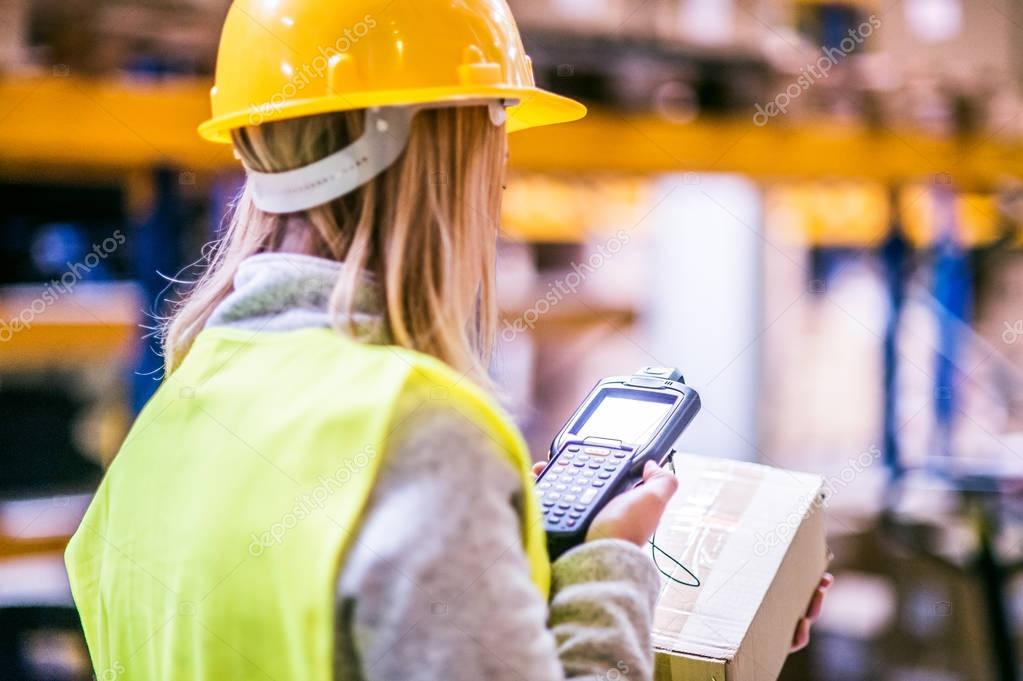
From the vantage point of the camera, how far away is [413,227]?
1.14 meters

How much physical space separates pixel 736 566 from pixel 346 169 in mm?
832

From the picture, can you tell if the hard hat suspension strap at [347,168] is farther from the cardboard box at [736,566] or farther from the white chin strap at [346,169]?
the cardboard box at [736,566]

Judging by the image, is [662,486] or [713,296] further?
[713,296]

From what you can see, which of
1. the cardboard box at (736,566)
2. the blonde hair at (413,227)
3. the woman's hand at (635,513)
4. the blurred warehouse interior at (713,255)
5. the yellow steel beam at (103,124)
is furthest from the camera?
the blurred warehouse interior at (713,255)

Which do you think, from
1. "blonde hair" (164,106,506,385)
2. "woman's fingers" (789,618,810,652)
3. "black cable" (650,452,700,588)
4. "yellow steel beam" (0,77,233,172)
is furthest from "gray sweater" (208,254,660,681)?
"yellow steel beam" (0,77,233,172)

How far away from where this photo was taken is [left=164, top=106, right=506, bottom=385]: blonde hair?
1.12 m

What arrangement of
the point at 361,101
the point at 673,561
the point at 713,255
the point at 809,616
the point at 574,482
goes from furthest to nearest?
the point at 713,255, the point at 809,616, the point at 673,561, the point at 574,482, the point at 361,101

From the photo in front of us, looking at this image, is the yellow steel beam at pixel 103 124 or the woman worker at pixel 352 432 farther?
the yellow steel beam at pixel 103 124

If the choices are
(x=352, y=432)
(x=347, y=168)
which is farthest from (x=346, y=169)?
(x=352, y=432)

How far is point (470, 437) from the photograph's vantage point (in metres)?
0.99

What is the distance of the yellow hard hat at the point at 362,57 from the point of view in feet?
3.99

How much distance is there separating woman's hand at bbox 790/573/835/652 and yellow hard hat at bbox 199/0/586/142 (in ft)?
3.11

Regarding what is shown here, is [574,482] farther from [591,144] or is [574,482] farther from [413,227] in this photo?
[591,144]

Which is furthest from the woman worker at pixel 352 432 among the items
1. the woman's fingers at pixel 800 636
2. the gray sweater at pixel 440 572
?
the woman's fingers at pixel 800 636
